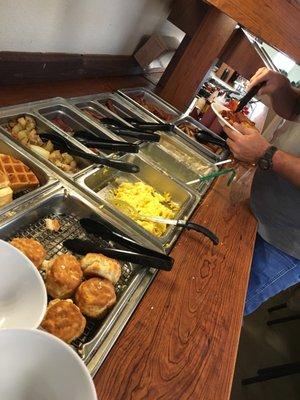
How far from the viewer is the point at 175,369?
45.4 inches

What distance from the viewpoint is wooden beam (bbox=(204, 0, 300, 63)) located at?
2072mm

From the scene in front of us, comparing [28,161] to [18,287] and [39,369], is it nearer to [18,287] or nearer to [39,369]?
[18,287]

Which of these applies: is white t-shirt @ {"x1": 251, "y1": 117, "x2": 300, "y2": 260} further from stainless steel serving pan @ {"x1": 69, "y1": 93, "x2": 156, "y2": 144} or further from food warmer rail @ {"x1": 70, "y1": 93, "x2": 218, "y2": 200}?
stainless steel serving pan @ {"x1": 69, "y1": 93, "x2": 156, "y2": 144}

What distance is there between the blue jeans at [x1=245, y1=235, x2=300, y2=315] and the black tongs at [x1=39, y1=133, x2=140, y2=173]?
137 centimetres

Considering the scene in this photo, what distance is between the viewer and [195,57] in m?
3.59

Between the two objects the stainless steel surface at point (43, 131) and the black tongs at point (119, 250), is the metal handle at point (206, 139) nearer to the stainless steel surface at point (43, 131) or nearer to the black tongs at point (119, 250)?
the stainless steel surface at point (43, 131)

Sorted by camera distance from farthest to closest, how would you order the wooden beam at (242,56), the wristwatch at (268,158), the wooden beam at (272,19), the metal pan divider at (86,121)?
1. the wooden beam at (242,56)
2. the metal pan divider at (86,121)
3. the wristwatch at (268,158)
4. the wooden beam at (272,19)

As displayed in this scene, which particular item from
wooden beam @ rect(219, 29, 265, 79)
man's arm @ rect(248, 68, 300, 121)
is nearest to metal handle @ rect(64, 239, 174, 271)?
man's arm @ rect(248, 68, 300, 121)

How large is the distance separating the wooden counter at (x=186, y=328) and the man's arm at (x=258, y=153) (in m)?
0.52

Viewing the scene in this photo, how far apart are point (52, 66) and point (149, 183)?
1117mm

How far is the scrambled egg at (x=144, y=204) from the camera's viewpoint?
1932mm

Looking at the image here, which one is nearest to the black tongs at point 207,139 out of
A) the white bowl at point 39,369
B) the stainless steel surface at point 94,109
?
the stainless steel surface at point 94,109

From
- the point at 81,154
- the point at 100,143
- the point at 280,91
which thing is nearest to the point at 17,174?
the point at 81,154

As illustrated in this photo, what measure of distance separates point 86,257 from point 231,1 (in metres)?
1.86
